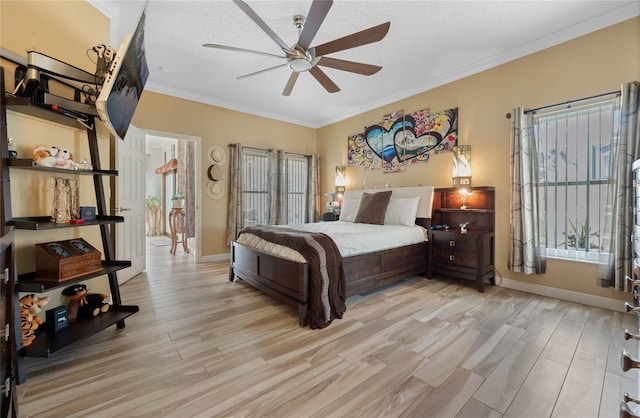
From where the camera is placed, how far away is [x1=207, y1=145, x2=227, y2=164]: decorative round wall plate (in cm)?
467

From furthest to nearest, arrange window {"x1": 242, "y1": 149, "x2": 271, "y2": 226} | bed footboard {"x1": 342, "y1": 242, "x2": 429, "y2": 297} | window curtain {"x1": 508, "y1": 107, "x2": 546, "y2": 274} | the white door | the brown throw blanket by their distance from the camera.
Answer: window {"x1": 242, "y1": 149, "x2": 271, "y2": 226} < the white door < window curtain {"x1": 508, "y1": 107, "x2": 546, "y2": 274} < bed footboard {"x1": 342, "y1": 242, "x2": 429, "y2": 297} < the brown throw blanket

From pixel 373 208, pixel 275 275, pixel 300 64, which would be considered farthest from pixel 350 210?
pixel 300 64

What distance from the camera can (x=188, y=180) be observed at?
5883 mm

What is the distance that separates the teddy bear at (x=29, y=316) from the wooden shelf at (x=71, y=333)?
1.8 inches

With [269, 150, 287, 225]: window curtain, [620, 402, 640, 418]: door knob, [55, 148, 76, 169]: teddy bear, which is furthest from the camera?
[269, 150, 287, 225]: window curtain

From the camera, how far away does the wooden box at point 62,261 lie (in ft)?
5.65

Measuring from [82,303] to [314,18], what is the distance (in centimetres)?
284

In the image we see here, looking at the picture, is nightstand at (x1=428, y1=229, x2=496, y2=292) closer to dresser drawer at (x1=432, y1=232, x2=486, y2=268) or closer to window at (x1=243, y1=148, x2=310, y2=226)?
dresser drawer at (x1=432, y1=232, x2=486, y2=268)

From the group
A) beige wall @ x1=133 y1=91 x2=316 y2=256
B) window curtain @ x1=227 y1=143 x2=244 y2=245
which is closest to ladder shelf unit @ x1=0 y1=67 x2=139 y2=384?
beige wall @ x1=133 y1=91 x2=316 y2=256

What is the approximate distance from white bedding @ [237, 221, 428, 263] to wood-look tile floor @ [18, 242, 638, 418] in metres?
0.58

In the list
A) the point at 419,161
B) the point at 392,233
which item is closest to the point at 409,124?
the point at 419,161

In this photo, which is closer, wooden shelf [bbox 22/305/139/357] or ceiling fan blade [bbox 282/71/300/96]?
wooden shelf [bbox 22/305/139/357]

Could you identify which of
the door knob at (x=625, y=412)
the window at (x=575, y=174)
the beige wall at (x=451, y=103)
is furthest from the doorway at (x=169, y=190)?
the window at (x=575, y=174)

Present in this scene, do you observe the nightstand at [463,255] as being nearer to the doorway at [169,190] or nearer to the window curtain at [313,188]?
the window curtain at [313,188]
